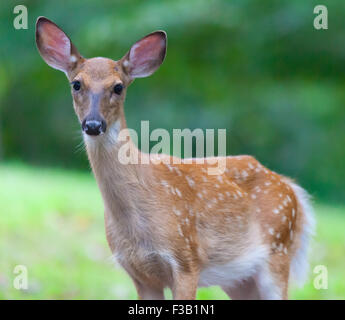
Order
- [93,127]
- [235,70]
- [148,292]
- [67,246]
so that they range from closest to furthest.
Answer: [93,127] → [148,292] → [67,246] → [235,70]

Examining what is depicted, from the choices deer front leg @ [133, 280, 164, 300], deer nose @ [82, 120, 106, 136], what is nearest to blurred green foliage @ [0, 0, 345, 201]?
deer front leg @ [133, 280, 164, 300]

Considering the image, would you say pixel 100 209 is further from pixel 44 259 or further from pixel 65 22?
pixel 65 22

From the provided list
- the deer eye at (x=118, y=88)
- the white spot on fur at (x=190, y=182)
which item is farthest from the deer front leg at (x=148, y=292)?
the deer eye at (x=118, y=88)

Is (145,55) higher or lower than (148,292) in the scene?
higher

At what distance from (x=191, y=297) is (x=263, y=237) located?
0.75 m

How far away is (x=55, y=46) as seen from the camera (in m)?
4.45

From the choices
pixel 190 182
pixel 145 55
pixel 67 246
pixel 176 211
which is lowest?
pixel 67 246

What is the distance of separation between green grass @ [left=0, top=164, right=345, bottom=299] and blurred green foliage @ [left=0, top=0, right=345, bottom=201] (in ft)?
9.76

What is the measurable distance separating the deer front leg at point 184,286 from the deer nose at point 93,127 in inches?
37.6

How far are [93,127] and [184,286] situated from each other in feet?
3.49

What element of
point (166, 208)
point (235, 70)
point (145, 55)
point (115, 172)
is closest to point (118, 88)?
point (145, 55)

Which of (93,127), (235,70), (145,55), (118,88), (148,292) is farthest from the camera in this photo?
(235,70)

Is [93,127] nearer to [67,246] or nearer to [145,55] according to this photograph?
[145,55]

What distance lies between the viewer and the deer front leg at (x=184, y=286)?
4.32 metres
